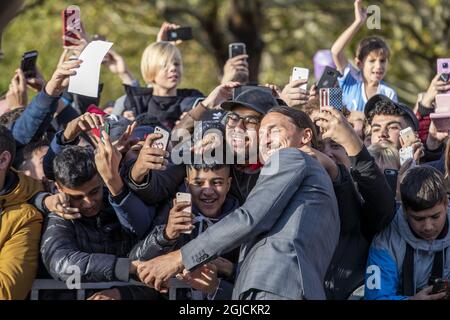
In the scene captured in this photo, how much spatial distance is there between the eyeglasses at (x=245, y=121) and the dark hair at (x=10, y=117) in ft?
5.94

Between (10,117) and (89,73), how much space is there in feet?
4.66

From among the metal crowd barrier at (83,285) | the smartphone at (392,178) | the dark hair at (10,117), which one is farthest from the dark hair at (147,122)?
the smartphone at (392,178)

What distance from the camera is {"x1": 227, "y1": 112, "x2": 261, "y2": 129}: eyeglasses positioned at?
6941mm

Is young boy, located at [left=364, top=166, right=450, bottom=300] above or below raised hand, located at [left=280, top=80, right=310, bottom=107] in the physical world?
below

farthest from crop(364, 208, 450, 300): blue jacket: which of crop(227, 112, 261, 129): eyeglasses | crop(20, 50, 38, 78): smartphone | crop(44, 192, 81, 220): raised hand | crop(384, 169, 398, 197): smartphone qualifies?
crop(20, 50, 38, 78): smartphone

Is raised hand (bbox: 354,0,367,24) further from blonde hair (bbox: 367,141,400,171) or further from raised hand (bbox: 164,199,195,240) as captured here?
raised hand (bbox: 164,199,195,240)

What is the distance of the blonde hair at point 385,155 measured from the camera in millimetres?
7172

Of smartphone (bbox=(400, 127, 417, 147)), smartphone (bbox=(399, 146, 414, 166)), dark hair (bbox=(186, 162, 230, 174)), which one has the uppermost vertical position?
smartphone (bbox=(400, 127, 417, 147))

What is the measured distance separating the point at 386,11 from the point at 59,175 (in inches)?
513

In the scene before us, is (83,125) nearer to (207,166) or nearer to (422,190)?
(207,166)

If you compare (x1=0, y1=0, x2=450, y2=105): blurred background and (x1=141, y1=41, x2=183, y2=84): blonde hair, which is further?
(x1=0, y1=0, x2=450, y2=105): blurred background

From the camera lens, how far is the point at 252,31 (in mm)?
20172

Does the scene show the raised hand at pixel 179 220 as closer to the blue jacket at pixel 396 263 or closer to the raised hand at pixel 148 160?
the raised hand at pixel 148 160

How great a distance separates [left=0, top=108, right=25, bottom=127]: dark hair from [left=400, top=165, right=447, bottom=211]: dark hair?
303 centimetres
